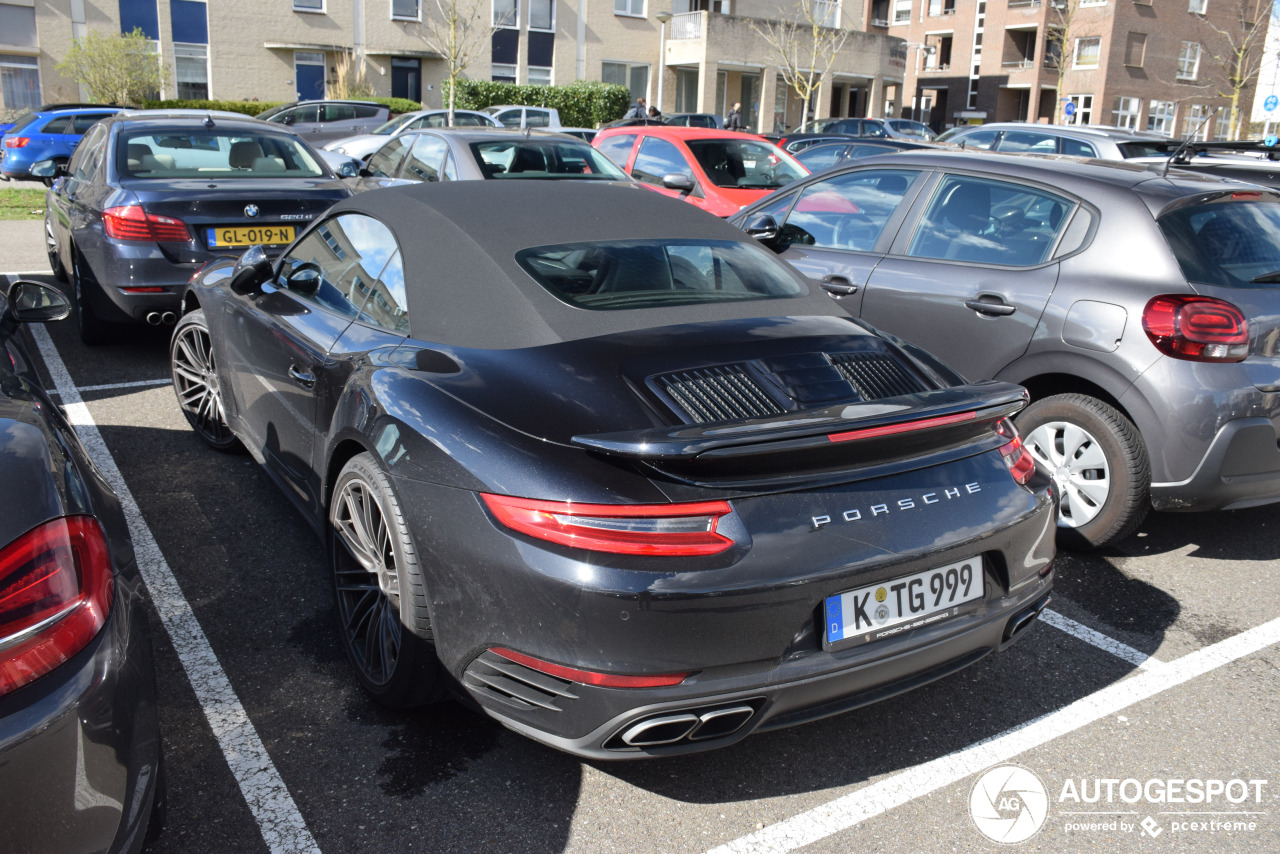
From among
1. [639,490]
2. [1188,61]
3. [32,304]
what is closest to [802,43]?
[1188,61]

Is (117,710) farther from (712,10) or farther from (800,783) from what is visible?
(712,10)

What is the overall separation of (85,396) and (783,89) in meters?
41.5

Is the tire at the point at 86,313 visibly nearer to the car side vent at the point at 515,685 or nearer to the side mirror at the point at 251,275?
the side mirror at the point at 251,275

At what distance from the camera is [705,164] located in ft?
33.9

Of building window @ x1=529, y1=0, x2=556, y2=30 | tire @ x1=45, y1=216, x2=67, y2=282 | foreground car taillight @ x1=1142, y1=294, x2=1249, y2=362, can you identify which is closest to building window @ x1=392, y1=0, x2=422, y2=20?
building window @ x1=529, y1=0, x2=556, y2=30

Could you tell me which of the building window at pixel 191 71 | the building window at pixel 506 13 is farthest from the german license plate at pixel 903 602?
the building window at pixel 506 13

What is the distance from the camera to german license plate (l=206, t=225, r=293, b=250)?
639 centimetres

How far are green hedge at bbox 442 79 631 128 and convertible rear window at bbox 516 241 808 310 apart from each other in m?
32.0

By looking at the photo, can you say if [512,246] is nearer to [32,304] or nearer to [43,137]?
[32,304]

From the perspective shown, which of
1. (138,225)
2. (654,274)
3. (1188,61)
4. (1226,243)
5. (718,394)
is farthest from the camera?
(1188,61)

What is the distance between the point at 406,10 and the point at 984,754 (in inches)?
1420

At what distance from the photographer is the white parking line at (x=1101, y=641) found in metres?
3.50

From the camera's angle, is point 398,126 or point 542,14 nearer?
point 398,126

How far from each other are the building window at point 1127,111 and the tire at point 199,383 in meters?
57.7
